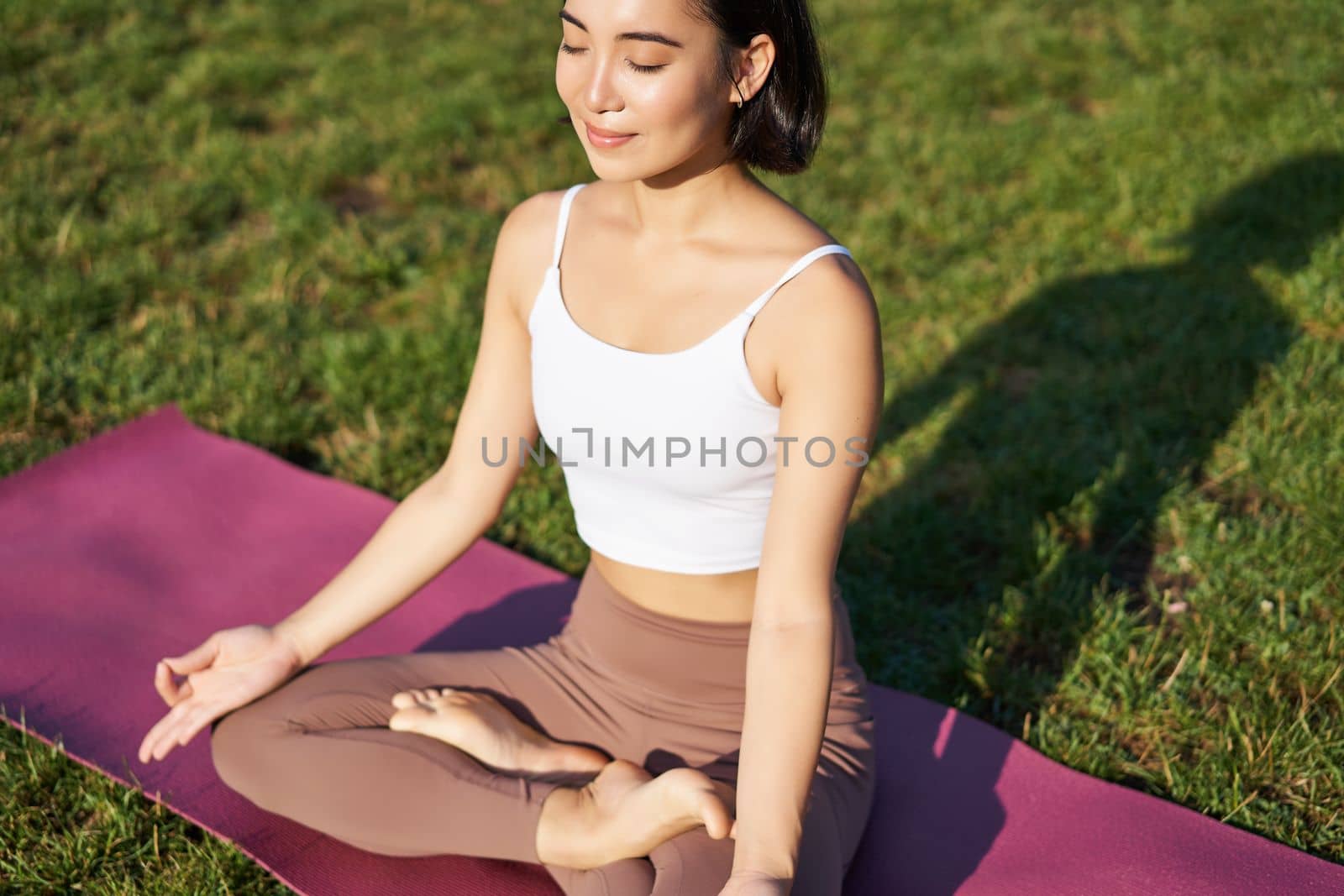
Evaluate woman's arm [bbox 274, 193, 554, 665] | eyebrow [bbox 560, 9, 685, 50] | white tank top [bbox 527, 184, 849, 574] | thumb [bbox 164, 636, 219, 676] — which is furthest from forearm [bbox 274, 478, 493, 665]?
eyebrow [bbox 560, 9, 685, 50]

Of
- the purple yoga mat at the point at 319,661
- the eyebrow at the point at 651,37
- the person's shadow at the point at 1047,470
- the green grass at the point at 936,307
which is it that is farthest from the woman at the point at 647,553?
the person's shadow at the point at 1047,470

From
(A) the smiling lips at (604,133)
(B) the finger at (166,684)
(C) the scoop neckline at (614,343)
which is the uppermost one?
(A) the smiling lips at (604,133)

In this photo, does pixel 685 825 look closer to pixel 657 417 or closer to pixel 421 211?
pixel 657 417

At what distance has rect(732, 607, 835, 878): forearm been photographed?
1735mm

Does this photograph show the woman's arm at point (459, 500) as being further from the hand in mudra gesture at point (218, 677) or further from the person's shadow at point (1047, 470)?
the person's shadow at point (1047, 470)

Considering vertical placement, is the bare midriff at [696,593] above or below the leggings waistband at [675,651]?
above

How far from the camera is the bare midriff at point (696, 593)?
208 cm

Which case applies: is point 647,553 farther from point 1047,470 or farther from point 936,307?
point 936,307

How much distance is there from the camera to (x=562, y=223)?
214cm

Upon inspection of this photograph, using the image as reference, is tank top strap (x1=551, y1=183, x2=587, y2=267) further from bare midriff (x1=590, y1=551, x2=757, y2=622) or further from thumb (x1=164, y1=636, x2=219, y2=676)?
thumb (x1=164, y1=636, x2=219, y2=676)

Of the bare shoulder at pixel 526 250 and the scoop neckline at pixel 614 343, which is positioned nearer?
the scoop neckline at pixel 614 343

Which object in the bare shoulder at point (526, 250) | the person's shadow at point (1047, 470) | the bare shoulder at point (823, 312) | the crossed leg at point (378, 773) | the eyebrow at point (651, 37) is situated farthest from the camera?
the person's shadow at point (1047, 470)

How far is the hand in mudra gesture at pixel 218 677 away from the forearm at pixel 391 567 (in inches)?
1.5

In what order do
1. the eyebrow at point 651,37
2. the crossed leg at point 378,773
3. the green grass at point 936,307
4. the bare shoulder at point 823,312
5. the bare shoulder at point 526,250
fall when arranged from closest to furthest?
the eyebrow at point 651,37 < the bare shoulder at point 823,312 < the crossed leg at point 378,773 < the bare shoulder at point 526,250 < the green grass at point 936,307
